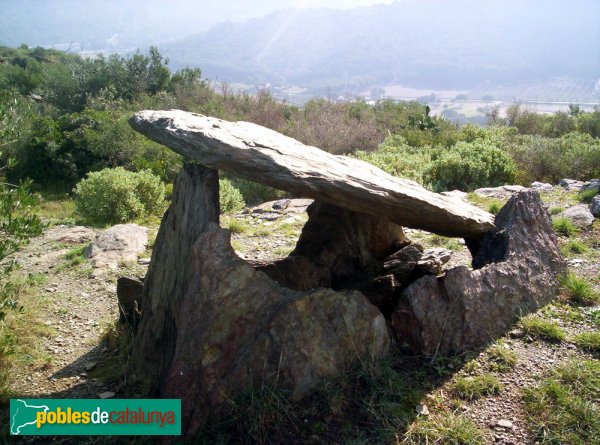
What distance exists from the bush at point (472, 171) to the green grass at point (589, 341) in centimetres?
735

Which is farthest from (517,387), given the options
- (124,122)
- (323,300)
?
(124,122)

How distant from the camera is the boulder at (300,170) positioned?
4.15 m

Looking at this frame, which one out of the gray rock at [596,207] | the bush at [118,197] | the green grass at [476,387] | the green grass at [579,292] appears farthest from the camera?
the bush at [118,197]

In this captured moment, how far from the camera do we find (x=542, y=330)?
15.2 ft

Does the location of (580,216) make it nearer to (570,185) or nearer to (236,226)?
(570,185)

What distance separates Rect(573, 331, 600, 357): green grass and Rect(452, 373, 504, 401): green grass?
3.15ft

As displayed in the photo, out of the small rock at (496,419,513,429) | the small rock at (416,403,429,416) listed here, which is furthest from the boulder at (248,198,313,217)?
the small rock at (496,419,513,429)

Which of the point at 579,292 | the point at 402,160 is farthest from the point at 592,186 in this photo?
the point at 579,292

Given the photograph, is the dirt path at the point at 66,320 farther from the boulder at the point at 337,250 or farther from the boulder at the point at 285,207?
the boulder at the point at 285,207

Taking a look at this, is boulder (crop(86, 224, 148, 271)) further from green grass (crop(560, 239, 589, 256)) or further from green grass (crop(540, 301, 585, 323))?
green grass (crop(560, 239, 589, 256))

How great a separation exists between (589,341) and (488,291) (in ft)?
3.01

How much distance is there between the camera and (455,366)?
4305 millimetres

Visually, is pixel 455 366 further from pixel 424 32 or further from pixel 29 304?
pixel 424 32

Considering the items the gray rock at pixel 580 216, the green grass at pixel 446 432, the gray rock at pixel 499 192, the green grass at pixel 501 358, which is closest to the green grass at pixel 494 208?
the gray rock at pixel 580 216
